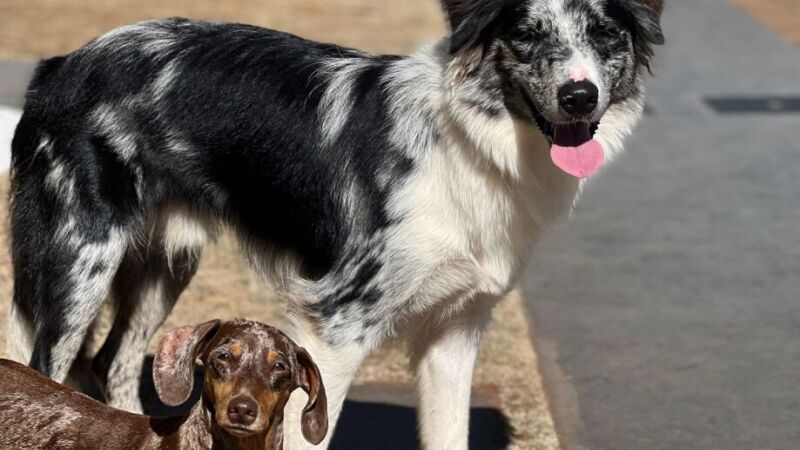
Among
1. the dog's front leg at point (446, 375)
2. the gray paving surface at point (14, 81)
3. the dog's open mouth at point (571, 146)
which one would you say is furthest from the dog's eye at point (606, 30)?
the gray paving surface at point (14, 81)

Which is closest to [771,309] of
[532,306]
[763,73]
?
[532,306]

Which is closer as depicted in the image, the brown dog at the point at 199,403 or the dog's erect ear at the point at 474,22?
the brown dog at the point at 199,403

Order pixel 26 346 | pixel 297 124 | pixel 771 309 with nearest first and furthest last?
1. pixel 297 124
2. pixel 26 346
3. pixel 771 309

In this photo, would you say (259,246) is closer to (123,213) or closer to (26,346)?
(123,213)

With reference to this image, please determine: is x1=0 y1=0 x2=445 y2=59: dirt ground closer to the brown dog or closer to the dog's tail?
the dog's tail

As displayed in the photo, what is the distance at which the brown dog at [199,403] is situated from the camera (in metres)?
4.38

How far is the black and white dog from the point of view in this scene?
17.1ft

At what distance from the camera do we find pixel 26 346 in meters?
6.00

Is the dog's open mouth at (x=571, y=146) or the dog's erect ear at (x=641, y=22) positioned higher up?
the dog's erect ear at (x=641, y=22)

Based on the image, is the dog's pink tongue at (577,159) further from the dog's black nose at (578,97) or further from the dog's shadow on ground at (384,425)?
the dog's shadow on ground at (384,425)

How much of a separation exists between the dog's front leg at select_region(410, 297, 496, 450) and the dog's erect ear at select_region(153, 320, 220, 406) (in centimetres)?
131

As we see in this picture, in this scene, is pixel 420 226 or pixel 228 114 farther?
pixel 228 114

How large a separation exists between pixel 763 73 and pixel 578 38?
9.19 meters

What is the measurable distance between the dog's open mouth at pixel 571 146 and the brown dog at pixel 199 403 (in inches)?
43.7
